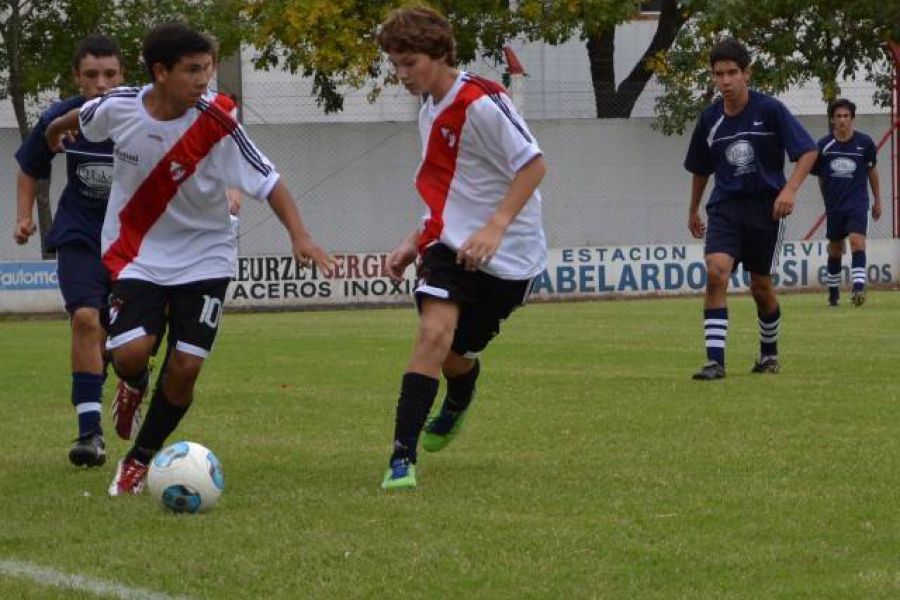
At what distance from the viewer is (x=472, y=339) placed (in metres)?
7.22

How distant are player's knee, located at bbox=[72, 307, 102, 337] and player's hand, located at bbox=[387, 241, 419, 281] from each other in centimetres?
160

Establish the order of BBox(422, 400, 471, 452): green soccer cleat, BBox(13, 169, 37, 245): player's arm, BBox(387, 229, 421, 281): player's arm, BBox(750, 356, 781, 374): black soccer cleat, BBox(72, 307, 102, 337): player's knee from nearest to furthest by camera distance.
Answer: BBox(387, 229, 421, 281): player's arm
BBox(422, 400, 471, 452): green soccer cleat
BBox(13, 169, 37, 245): player's arm
BBox(72, 307, 102, 337): player's knee
BBox(750, 356, 781, 374): black soccer cleat

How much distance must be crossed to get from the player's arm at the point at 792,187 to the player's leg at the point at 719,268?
0.34 m

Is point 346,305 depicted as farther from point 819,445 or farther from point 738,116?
point 819,445

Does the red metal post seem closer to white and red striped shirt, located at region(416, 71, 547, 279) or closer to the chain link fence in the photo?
the chain link fence

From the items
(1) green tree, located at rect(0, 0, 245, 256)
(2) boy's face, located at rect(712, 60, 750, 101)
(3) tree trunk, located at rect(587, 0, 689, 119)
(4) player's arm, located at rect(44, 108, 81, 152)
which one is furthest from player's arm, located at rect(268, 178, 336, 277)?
(3) tree trunk, located at rect(587, 0, 689, 119)

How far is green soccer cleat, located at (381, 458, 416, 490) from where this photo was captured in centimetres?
644

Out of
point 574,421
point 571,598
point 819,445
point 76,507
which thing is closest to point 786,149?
point 574,421

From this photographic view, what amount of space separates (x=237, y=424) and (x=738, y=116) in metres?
3.85

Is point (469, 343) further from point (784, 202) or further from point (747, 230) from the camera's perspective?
point (747, 230)

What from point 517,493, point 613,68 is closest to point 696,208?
point 517,493

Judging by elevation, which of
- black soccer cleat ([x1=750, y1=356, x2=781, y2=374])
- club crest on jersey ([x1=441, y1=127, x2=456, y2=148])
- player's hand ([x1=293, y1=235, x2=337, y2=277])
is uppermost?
club crest on jersey ([x1=441, y1=127, x2=456, y2=148])

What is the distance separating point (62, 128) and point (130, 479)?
4.86 feet

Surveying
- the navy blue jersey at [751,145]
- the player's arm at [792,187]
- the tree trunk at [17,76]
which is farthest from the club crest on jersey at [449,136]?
the tree trunk at [17,76]
